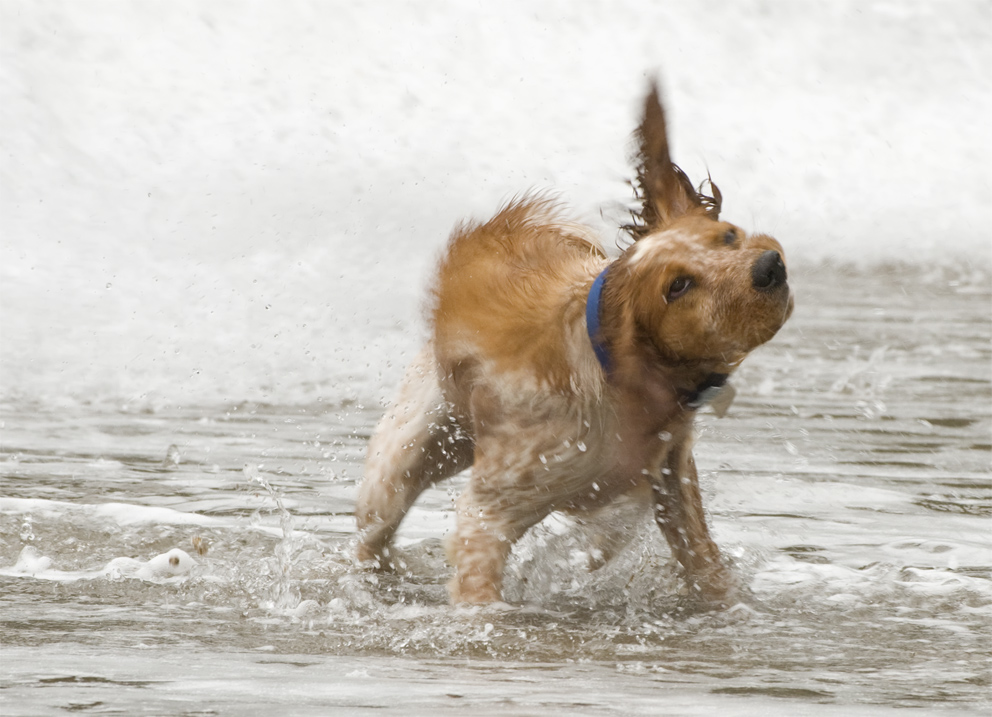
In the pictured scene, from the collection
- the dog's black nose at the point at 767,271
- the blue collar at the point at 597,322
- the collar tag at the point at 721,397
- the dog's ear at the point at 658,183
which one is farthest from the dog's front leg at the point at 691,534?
the dog's black nose at the point at 767,271

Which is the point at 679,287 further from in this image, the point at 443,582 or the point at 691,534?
the point at 443,582

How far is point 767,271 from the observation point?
3.24m

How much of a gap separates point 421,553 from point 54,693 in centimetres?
194

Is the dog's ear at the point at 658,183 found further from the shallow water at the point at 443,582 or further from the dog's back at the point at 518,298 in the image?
the shallow water at the point at 443,582

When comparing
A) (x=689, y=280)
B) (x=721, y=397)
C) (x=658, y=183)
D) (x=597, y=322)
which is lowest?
(x=721, y=397)

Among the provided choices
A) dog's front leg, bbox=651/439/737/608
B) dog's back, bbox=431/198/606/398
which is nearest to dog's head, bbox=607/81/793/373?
dog's back, bbox=431/198/606/398

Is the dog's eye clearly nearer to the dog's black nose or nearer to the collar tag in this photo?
the dog's black nose

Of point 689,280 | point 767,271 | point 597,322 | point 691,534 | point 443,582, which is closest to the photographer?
Answer: point 767,271

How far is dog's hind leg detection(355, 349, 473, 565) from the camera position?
4234mm

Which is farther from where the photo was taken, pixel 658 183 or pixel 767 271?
pixel 658 183

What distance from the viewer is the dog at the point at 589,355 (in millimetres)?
3375

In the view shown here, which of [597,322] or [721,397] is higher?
[597,322]

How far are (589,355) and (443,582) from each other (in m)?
1.17

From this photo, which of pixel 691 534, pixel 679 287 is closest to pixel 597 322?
pixel 679 287
